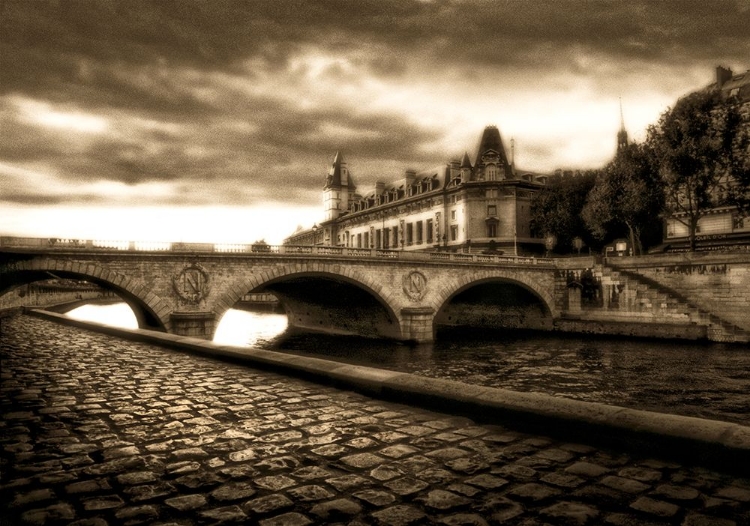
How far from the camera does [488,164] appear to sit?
207 ft

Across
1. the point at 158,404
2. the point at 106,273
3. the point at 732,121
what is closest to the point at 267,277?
the point at 106,273

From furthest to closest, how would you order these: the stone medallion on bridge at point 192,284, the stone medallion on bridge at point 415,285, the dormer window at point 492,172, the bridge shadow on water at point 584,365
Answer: the dormer window at point 492,172, the stone medallion on bridge at point 415,285, the stone medallion on bridge at point 192,284, the bridge shadow on water at point 584,365

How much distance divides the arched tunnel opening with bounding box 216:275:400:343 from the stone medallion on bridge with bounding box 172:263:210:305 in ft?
20.4

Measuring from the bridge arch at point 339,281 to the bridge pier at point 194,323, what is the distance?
2.28 feet

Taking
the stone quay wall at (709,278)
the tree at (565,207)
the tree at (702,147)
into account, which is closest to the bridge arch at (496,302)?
the stone quay wall at (709,278)

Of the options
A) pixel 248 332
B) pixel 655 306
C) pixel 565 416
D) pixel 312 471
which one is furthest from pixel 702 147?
pixel 312 471

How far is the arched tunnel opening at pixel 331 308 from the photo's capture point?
126 ft

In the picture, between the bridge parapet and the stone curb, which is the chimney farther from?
the stone curb

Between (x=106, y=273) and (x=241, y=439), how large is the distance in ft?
76.9

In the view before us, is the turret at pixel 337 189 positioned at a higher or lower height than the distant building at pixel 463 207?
higher

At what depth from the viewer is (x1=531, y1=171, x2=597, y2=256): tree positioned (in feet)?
187

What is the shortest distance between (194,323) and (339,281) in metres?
11.8

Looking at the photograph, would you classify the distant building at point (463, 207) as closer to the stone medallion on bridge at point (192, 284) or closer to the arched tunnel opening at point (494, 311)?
the arched tunnel opening at point (494, 311)

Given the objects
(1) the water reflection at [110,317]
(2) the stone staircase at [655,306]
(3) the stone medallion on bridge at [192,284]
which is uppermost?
(3) the stone medallion on bridge at [192,284]
